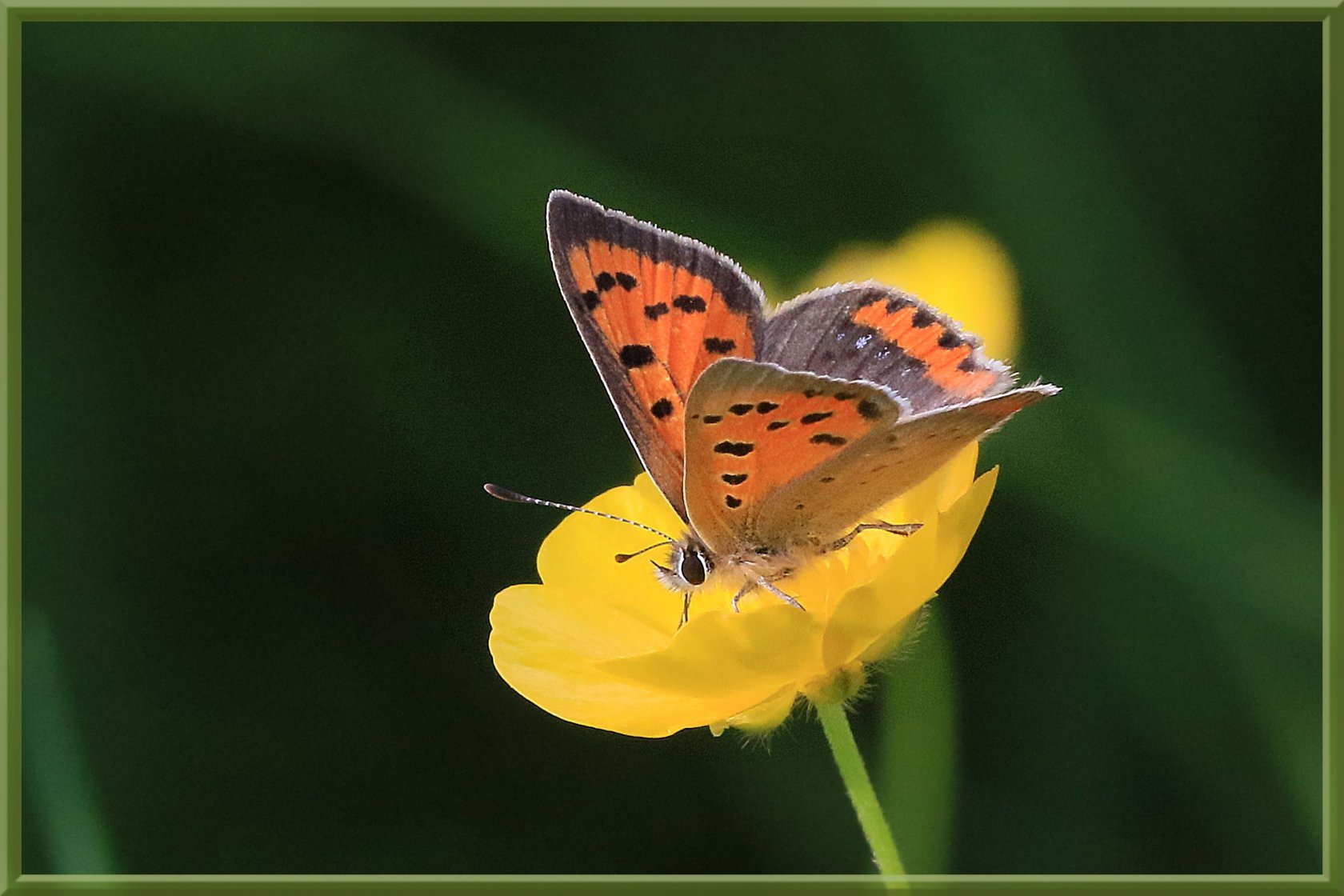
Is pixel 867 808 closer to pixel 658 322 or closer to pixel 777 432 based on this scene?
pixel 777 432

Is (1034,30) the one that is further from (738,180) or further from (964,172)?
(738,180)

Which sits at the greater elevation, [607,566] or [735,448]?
[735,448]

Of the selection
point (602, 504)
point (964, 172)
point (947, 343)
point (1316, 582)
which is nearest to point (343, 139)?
point (602, 504)

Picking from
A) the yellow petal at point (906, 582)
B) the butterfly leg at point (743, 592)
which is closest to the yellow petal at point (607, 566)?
the butterfly leg at point (743, 592)

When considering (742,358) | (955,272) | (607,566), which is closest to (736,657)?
(742,358)

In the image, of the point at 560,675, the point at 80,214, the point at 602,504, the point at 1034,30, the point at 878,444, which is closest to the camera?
the point at 878,444

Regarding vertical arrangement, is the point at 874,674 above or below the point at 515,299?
below

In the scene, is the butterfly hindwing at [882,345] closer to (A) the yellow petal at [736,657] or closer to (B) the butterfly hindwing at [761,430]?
(B) the butterfly hindwing at [761,430]

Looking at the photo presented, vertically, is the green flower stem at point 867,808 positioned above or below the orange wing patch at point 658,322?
below
